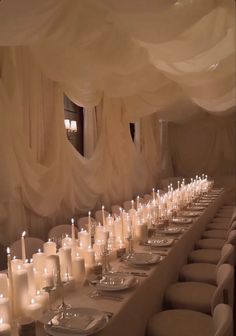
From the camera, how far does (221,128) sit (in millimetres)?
10883

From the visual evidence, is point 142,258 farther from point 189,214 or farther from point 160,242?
point 189,214

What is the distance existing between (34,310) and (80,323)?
0.26m

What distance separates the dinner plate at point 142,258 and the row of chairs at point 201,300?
351mm

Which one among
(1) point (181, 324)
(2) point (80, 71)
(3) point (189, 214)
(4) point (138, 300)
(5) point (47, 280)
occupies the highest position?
(2) point (80, 71)

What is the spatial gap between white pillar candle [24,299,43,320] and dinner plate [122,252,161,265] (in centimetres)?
94

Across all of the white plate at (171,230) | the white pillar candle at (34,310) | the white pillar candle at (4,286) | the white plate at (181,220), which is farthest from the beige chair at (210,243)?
the white pillar candle at (4,286)

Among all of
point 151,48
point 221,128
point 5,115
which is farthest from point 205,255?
point 221,128

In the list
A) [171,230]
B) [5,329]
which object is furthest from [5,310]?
[171,230]

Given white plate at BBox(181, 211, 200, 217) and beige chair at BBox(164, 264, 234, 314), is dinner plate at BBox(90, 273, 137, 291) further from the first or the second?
white plate at BBox(181, 211, 200, 217)

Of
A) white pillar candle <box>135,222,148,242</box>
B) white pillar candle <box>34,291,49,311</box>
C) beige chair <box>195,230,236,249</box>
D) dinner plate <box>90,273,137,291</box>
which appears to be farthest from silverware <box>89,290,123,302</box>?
beige chair <box>195,230,236,249</box>

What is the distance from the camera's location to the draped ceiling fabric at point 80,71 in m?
2.78

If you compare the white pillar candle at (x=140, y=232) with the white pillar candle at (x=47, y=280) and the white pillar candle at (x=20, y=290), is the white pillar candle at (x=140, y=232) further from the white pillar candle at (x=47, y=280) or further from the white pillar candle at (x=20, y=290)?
the white pillar candle at (x=20, y=290)

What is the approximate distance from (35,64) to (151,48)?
136 cm

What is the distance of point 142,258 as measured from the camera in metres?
2.77
